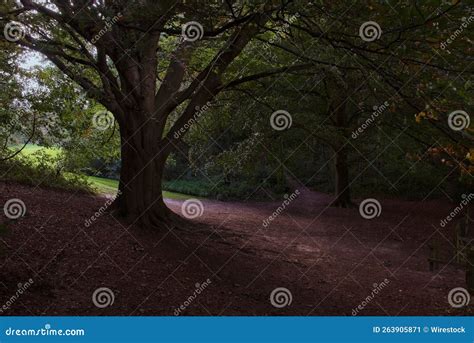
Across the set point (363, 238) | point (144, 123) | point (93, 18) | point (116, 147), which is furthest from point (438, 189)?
point (93, 18)

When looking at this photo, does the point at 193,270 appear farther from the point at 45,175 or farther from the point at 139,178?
the point at 45,175

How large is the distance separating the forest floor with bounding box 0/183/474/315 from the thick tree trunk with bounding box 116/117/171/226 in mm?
441

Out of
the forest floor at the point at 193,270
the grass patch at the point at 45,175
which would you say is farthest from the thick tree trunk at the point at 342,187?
the grass patch at the point at 45,175

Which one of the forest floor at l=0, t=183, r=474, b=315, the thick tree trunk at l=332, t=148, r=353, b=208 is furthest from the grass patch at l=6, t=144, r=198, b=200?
the thick tree trunk at l=332, t=148, r=353, b=208

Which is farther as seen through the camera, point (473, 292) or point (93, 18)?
point (473, 292)

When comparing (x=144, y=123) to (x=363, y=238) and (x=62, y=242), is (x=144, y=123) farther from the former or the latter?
(x=363, y=238)

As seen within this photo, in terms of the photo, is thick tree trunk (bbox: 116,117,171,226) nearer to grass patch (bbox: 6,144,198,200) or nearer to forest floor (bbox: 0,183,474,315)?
forest floor (bbox: 0,183,474,315)

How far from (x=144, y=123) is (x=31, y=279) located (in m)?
4.87

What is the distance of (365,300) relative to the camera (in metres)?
7.71

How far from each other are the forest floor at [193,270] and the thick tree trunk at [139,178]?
1.45 feet

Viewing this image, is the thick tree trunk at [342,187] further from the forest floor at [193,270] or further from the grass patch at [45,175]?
the grass patch at [45,175]

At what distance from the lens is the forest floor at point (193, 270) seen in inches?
252

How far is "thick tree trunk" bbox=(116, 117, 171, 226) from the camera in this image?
10133 mm

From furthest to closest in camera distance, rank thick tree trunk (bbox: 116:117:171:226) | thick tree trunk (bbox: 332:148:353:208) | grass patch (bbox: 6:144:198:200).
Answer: thick tree trunk (bbox: 332:148:353:208) → grass patch (bbox: 6:144:198:200) → thick tree trunk (bbox: 116:117:171:226)
